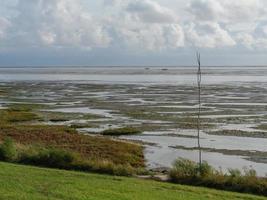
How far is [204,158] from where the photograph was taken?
28859 millimetres

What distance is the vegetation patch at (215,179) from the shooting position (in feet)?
57.3

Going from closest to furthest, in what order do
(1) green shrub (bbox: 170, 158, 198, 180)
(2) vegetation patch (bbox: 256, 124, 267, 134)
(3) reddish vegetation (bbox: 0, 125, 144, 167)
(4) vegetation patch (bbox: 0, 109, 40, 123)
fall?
(1) green shrub (bbox: 170, 158, 198, 180)
(3) reddish vegetation (bbox: 0, 125, 144, 167)
(2) vegetation patch (bbox: 256, 124, 267, 134)
(4) vegetation patch (bbox: 0, 109, 40, 123)

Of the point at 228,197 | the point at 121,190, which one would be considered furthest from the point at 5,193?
the point at 228,197

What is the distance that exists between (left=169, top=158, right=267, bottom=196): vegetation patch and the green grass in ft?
5.04

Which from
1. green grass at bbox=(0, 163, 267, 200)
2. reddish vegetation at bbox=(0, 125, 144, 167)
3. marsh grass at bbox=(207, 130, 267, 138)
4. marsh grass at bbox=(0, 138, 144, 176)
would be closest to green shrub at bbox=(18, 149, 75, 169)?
marsh grass at bbox=(0, 138, 144, 176)

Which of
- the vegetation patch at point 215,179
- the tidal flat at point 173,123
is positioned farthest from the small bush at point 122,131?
the vegetation patch at point 215,179

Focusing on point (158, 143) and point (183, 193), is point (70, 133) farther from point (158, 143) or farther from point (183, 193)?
point (183, 193)

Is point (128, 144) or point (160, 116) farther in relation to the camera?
point (160, 116)

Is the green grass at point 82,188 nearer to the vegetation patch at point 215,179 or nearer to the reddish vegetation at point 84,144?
the vegetation patch at point 215,179

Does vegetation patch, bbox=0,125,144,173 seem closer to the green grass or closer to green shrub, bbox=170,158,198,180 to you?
green shrub, bbox=170,158,198,180

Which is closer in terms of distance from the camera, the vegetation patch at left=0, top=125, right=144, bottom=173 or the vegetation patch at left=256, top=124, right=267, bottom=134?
the vegetation patch at left=0, top=125, right=144, bottom=173

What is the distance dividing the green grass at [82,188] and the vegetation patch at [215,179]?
5.04 ft

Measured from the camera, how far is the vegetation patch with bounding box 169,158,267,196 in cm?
1745

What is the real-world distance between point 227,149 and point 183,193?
17056 mm
